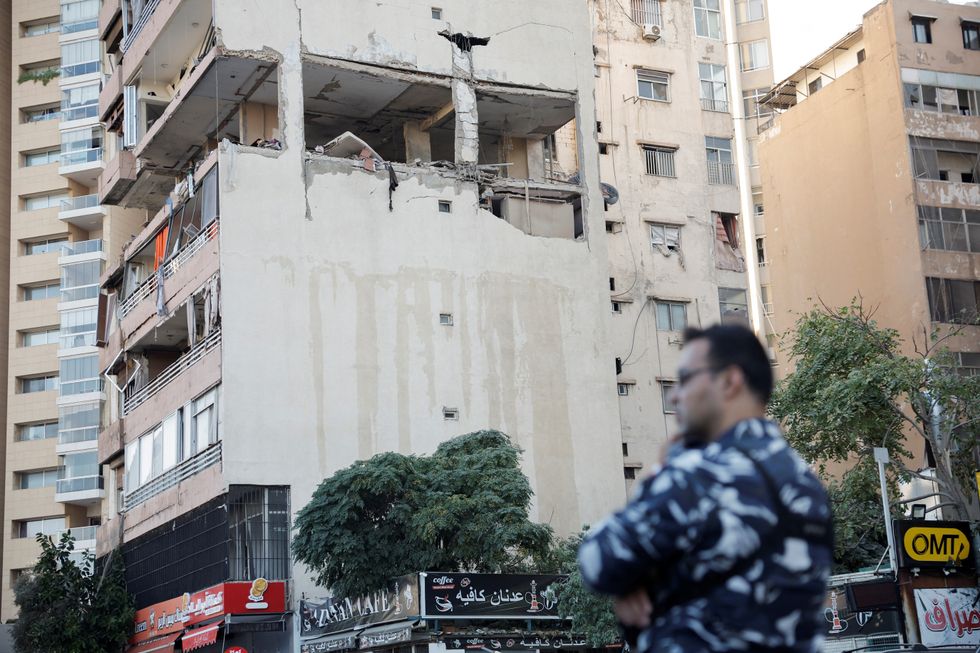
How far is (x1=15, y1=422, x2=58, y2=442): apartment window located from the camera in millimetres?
68750

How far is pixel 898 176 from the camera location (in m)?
47.4

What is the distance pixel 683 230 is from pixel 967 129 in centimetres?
1005

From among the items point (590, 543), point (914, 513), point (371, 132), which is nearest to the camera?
point (590, 543)

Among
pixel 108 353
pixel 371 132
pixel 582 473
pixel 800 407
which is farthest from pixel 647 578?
pixel 108 353

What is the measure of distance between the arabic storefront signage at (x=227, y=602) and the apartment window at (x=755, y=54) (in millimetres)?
44247

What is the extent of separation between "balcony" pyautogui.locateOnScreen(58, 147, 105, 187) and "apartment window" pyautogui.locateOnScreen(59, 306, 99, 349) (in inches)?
279

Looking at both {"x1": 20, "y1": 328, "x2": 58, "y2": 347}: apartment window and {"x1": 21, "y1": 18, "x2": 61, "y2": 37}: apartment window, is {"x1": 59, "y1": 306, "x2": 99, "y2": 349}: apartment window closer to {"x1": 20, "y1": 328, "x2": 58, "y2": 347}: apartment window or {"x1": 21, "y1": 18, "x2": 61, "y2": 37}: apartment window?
{"x1": 20, "y1": 328, "x2": 58, "y2": 347}: apartment window

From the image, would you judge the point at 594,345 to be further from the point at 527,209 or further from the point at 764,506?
the point at 764,506

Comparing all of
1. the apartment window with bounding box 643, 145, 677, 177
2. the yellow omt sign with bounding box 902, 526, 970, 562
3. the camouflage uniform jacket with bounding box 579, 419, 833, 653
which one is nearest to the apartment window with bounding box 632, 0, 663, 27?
Result: the apartment window with bounding box 643, 145, 677, 177

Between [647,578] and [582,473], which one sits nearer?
[647,578]

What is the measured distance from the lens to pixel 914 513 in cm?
2838

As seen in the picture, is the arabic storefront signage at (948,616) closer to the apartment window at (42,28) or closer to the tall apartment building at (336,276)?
the tall apartment building at (336,276)

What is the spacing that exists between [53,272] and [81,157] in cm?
588

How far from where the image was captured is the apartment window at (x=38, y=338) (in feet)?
230
